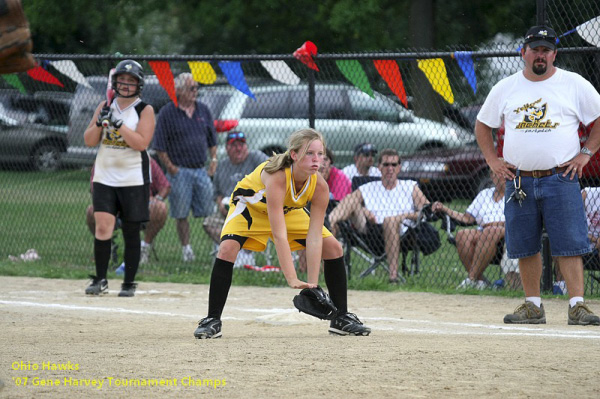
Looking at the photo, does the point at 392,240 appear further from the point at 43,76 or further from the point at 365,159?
the point at 43,76

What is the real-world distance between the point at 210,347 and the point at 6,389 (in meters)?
1.49

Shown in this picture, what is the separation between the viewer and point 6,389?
4.96m

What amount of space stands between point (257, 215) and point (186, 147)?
481 cm

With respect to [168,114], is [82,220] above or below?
below

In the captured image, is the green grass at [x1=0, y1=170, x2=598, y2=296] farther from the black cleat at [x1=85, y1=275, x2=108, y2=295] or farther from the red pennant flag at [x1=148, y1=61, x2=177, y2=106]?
the red pennant flag at [x1=148, y1=61, x2=177, y2=106]

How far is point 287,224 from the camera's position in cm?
682

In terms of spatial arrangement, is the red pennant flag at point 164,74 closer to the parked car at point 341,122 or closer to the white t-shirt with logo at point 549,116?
the parked car at point 341,122

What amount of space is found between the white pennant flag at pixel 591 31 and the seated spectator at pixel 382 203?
2.41 metres

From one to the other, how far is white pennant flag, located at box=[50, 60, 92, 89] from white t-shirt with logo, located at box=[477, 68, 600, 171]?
5.32 m

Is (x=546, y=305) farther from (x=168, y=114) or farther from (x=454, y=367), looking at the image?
(x=168, y=114)

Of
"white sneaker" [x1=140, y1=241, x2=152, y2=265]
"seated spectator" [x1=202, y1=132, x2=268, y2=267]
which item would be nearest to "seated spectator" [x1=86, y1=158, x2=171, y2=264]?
"white sneaker" [x1=140, y1=241, x2=152, y2=265]

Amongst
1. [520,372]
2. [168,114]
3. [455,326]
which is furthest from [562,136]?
[168,114]

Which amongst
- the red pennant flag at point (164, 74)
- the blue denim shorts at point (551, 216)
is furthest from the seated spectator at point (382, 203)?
the blue denim shorts at point (551, 216)

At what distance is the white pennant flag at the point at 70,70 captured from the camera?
11.1 m
